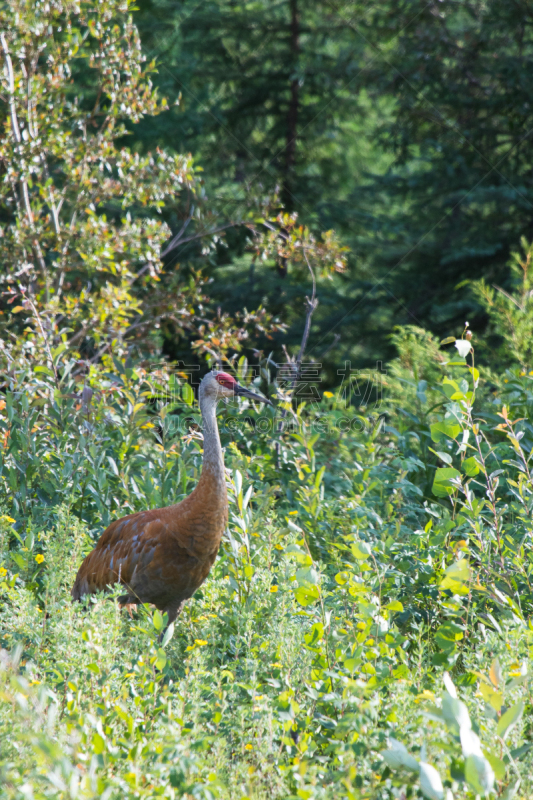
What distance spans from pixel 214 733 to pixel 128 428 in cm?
209

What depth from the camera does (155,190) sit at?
18.6 feet

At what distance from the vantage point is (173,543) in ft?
10.7

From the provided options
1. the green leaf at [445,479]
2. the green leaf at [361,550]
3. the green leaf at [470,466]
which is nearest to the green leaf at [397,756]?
the green leaf at [361,550]

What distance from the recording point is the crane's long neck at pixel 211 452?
3.26 meters

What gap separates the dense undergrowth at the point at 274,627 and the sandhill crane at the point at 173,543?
0.12 metres

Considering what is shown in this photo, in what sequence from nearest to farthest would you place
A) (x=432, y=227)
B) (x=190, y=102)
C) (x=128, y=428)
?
(x=128, y=428) → (x=432, y=227) → (x=190, y=102)

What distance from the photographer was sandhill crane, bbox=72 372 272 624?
3.22 metres

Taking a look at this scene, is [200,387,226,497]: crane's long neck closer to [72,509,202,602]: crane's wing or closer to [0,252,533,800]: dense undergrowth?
[0,252,533,800]: dense undergrowth

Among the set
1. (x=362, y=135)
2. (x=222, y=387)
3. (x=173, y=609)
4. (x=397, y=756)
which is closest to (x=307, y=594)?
(x=397, y=756)

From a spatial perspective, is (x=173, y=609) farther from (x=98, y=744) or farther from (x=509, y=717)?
(x=509, y=717)

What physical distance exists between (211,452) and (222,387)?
0.48 metres

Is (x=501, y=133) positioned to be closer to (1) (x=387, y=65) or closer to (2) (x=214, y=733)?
(1) (x=387, y=65)

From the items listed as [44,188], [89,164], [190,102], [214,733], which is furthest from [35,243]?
[190,102]

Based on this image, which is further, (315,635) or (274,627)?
(274,627)
